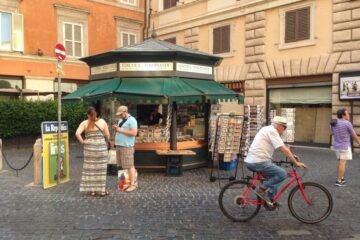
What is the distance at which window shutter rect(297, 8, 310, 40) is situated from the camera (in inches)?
633

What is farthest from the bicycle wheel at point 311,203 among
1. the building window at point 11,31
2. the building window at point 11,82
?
the building window at point 11,31

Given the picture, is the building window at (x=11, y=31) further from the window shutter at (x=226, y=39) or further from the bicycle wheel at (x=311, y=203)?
the bicycle wheel at (x=311, y=203)

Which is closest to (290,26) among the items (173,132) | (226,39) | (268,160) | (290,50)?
(290,50)

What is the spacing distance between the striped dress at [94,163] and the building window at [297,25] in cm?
1132

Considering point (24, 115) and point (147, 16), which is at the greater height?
point (147, 16)

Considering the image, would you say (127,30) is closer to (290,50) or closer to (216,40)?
(216,40)

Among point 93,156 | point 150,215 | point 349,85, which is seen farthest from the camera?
point 349,85

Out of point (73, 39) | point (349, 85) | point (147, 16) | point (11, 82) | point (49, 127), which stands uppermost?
point (147, 16)

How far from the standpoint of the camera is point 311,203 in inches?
229

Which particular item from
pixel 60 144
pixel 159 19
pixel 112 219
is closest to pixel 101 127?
pixel 60 144

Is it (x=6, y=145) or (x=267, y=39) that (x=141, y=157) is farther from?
(x=267, y=39)

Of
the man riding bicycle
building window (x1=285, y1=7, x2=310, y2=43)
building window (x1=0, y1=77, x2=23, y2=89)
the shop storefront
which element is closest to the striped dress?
the man riding bicycle

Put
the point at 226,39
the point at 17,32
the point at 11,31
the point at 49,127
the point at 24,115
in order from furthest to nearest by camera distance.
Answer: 1. the point at 17,32
2. the point at 11,31
3. the point at 226,39
4. the point at 24,115
5. the point at 49,127

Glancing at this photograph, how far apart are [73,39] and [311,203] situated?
19.3 meters
